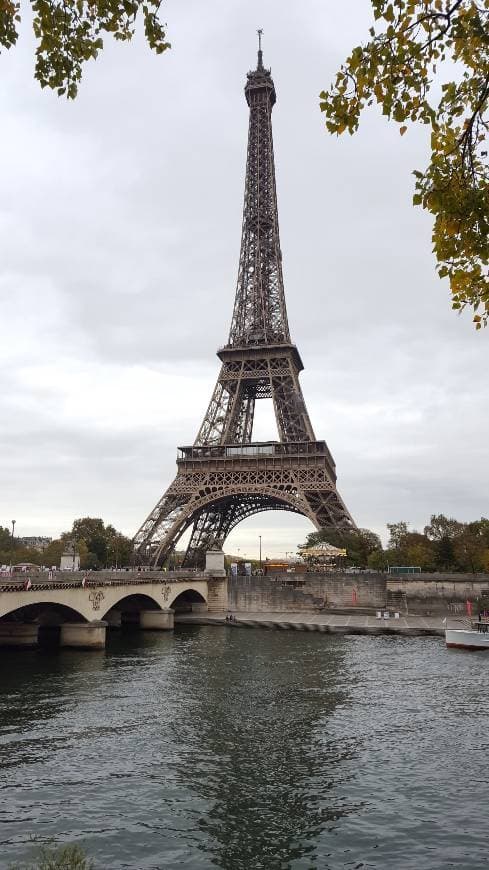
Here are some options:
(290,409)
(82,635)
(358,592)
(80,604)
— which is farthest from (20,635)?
(290,409)

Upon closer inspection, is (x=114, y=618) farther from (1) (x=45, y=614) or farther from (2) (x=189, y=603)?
(1) (x=45, y=614)

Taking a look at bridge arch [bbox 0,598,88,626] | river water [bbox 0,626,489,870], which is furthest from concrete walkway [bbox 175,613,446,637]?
bridge arch [bbox 0,598,88,626]

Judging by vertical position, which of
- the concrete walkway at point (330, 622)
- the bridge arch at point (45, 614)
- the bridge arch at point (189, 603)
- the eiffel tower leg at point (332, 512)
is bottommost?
the concrete walkway at point (330, 622)

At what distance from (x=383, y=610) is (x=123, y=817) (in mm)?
54717

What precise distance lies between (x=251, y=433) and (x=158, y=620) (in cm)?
4098

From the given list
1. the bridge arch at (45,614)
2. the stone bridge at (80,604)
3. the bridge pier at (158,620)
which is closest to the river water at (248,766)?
the stone bridge at (80,604)

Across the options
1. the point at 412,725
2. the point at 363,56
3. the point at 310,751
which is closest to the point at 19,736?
the point at 310,751

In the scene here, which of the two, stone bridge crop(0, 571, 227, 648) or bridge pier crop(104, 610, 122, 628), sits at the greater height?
stone bridge crop(0, 571, 227, 648)

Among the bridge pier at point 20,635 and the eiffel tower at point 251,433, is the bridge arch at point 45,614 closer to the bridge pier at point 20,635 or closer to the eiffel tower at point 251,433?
the bridge pier at point 20,635

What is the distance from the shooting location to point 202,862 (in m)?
13.1

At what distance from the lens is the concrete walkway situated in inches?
2130

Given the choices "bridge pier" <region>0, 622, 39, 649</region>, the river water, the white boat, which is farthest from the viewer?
the white boat

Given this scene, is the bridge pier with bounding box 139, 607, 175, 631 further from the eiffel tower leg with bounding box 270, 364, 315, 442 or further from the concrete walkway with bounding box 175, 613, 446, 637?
the eiffel tower leg with bounding box 270, 364, 315, 442

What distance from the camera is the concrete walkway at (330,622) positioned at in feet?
177
